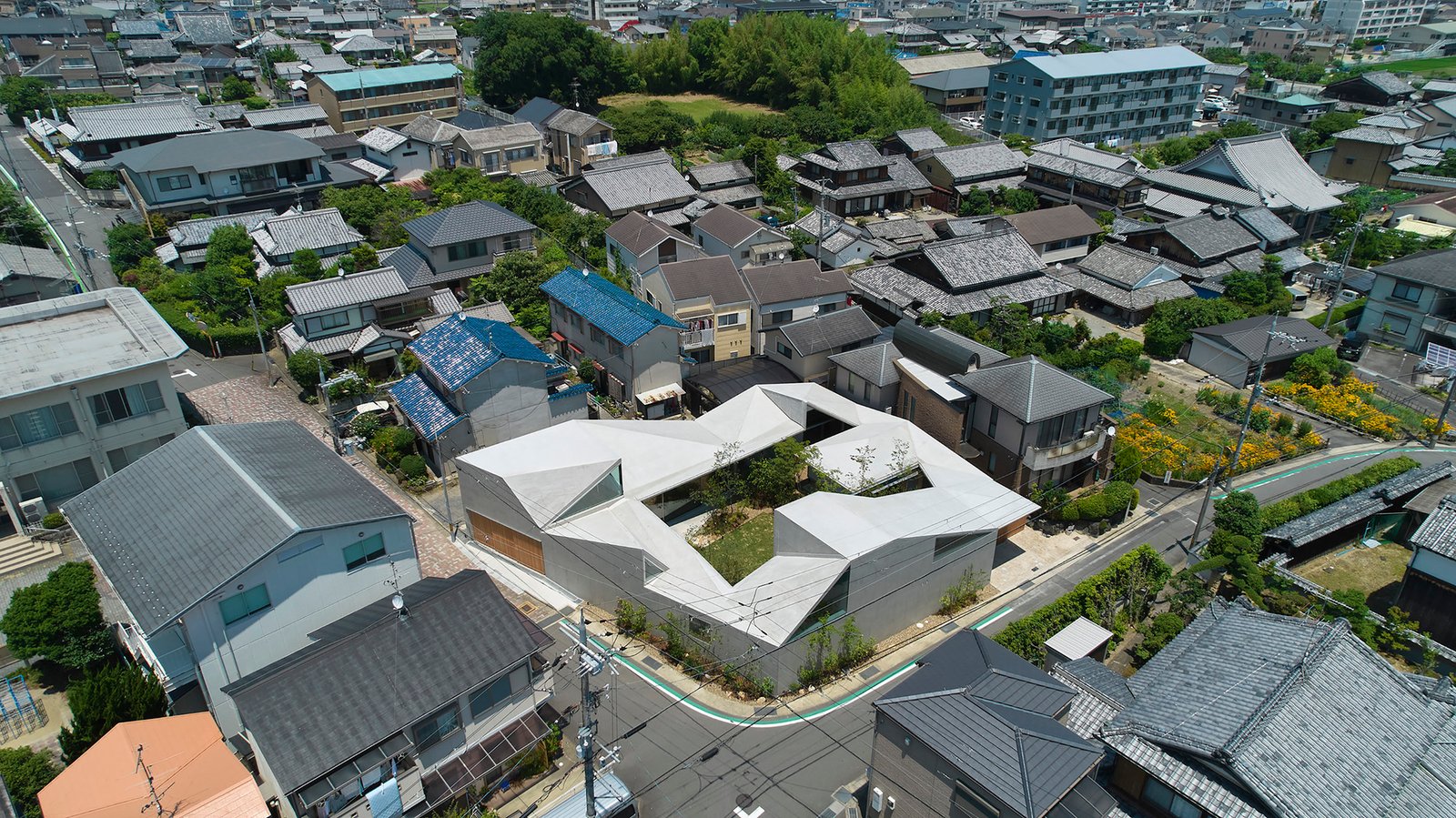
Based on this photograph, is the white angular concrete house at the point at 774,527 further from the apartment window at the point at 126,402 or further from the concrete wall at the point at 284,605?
the apartment window at the point at 126,402

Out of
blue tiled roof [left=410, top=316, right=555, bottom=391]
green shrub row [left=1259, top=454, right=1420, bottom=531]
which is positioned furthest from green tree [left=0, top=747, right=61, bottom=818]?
green shrub row [left=1259, top=454, right=1420, bottom=531]

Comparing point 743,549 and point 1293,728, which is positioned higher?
point 1293,728

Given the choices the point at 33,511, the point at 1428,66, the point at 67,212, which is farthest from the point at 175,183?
the point at 1428,66

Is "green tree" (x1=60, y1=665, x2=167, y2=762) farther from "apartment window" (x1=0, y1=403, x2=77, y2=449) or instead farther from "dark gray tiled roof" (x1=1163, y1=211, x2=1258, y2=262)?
"dark gray tiled roof" (x1=1163, y1=211, x2=1258, y2=262)

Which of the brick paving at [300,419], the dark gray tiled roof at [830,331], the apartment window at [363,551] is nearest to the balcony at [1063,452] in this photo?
the dark gray tiled roof at [830,331]

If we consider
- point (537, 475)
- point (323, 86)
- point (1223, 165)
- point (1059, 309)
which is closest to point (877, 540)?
point (537, 475)

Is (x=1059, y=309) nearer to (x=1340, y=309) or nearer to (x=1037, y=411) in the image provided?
(x=1340, y=309)

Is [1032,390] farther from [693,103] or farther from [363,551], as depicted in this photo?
[693,103]
